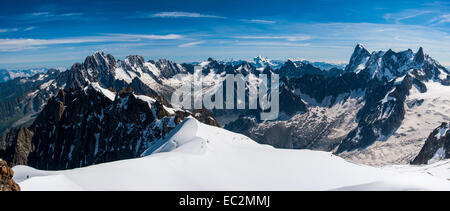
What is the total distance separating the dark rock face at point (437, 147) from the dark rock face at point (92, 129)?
127098 millimetres

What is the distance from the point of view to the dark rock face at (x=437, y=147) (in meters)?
153

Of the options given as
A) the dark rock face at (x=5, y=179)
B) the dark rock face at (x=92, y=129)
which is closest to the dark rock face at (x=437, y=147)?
the dark rock face at (x=92, y=129)

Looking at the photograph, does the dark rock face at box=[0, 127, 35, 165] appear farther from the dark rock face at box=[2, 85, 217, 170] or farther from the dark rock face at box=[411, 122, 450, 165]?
the dark rock face at box=[411, 122, 450, 165]

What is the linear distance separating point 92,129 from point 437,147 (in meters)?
193

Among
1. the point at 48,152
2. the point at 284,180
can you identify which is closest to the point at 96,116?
the point at 48,152

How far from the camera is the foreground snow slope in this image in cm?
2961

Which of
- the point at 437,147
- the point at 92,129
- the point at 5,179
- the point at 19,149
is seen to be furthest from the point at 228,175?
the point at 437,147

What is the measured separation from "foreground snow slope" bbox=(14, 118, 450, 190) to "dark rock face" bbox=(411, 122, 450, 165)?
5664 inches

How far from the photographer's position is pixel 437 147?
541ft

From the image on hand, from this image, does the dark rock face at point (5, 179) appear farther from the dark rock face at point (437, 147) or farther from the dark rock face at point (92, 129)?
the dark rock face at point (437, 147)

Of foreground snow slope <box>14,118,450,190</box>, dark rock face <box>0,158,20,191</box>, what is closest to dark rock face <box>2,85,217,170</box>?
foreground snow slope <box>14,118,450,190</box>

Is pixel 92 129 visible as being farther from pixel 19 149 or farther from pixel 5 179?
pixel 5 179
